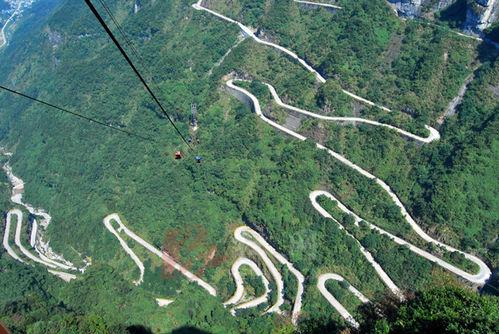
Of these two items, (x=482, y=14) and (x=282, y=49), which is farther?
(x=282, y=49)

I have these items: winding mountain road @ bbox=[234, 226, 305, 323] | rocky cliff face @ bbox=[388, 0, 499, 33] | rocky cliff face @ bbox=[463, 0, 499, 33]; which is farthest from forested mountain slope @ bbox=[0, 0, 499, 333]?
rocky cliff face @ bbox=[463, 0, 499, 33]

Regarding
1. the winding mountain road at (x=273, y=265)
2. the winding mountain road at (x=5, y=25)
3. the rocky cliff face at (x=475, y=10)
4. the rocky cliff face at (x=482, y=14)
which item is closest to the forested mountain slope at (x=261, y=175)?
the winding mountain road at (x=273, y=265)

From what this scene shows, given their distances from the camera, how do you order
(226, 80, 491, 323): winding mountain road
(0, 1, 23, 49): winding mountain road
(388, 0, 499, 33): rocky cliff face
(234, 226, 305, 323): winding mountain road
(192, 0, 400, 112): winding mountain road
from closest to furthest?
(226, 80, 491, 323): winding mountain road → (234, 226, 305, 323): winding mountain road → (388, 0, 499, 33): rocky cliff face → (192, 0, 400, 112): winding mountain road → (0, 1, 23, 49): winding mountain road

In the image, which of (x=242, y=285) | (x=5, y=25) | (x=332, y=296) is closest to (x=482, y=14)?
(x=332, y=296)

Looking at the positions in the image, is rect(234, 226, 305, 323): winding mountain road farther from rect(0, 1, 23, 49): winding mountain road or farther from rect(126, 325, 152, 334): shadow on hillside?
rect(0, 1, 23, 49): winding mountain road

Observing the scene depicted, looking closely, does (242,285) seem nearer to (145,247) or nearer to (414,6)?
(145,247)

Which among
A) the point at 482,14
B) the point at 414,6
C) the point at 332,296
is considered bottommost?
the point at 332,296

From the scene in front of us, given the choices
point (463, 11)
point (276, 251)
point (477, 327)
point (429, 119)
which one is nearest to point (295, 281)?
point (276, 251)

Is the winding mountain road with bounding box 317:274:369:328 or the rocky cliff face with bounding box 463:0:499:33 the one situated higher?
the rocky cliff face with bounding box 463:0:499:33

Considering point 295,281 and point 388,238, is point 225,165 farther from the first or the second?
point 388,238
